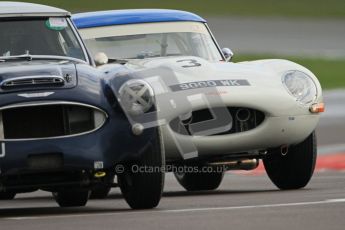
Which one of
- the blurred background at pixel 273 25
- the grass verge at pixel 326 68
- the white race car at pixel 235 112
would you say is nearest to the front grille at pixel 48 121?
the white race car at pixel 235 112

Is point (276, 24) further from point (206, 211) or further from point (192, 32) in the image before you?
point (206, 211)

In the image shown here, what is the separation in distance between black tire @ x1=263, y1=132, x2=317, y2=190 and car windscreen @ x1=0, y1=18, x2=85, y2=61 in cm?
199

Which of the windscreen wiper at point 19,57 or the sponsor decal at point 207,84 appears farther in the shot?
the sponsor decal at point 207,84

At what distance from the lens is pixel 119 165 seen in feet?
25.7

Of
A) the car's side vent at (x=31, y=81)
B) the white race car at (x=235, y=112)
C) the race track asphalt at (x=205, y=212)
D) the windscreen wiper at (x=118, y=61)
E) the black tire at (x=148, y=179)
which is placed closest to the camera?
the race track asphalt at (x=205, y=212)

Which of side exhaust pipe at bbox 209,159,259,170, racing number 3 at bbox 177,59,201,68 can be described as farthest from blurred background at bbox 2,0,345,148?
racing number 3 at bbox 177,59,201,68

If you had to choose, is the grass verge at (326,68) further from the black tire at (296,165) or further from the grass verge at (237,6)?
the black tire at (296,165)

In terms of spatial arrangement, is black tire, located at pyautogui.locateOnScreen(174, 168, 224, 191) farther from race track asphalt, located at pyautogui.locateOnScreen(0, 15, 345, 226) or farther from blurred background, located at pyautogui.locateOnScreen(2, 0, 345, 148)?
blurred background, located at pyautogui.locateOnScreen(2, 0, 345, 148)

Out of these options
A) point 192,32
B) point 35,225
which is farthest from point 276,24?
point 35,225

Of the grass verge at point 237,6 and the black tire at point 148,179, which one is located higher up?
the black tire at point 148,179

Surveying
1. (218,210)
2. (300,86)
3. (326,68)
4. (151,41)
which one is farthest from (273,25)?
(218,210)

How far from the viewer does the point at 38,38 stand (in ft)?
29.7

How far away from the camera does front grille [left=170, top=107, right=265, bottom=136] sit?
9219 millimetres

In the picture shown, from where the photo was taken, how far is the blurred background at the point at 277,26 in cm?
2612
